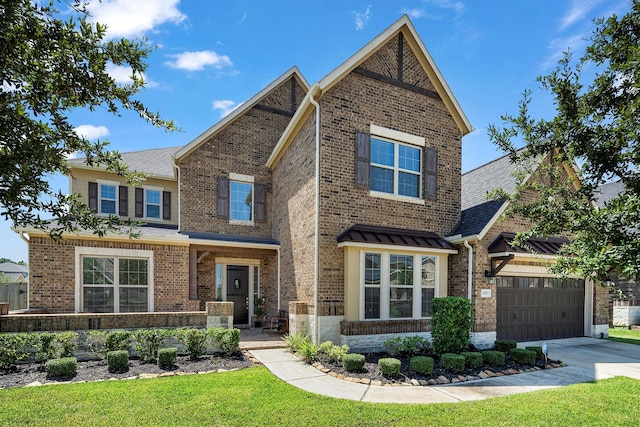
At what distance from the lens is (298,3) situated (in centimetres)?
952

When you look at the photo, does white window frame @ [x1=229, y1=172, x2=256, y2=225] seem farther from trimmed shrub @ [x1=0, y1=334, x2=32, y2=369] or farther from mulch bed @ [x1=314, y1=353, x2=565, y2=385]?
trimmed shrub @ [x1=0, y1=334, x2=32, y2=369]

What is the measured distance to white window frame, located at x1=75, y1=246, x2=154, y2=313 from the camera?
11398mm

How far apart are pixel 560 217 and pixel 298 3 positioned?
26.8ft

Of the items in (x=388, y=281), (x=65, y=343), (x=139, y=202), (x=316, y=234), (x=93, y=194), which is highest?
(x=93, y=194)

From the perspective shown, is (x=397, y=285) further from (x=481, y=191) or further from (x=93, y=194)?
(x=93, y=194)

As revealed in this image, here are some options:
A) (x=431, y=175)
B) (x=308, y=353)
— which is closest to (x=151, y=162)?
(x=308, y=353)

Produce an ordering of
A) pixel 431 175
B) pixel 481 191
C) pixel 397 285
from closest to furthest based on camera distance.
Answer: pixel 397 285, pixel 431 175, pixel 481 191

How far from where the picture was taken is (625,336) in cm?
1473

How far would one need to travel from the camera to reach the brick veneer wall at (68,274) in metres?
10.9

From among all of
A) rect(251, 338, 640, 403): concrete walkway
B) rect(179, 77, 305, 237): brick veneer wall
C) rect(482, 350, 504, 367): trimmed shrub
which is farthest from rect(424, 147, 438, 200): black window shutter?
rect(179, 77, 305, 237): brick veneer wall

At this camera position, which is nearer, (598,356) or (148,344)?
(148,344)

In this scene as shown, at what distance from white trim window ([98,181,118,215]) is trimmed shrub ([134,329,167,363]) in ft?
25.3

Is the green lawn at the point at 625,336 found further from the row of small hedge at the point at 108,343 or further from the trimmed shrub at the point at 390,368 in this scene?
the row of small hedge at the point at 108,343

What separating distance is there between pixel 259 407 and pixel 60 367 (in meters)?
4.50
